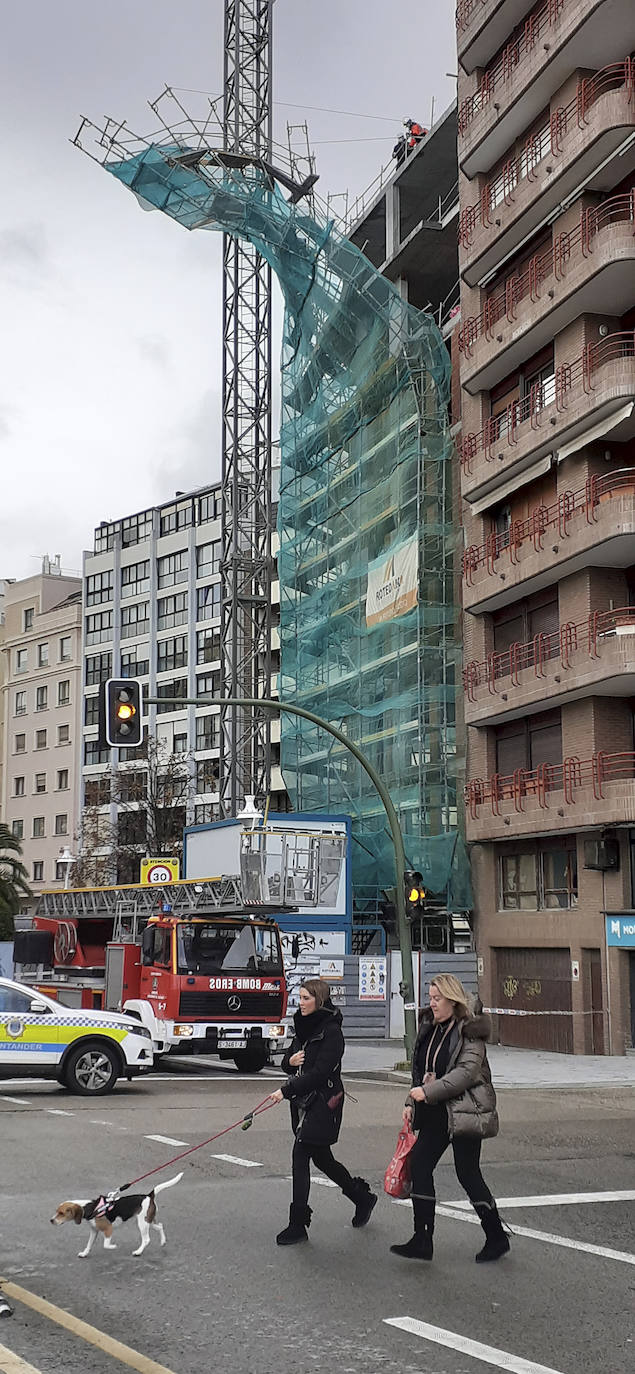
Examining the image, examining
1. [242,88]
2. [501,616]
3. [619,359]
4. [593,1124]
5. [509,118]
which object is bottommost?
[593,1124]

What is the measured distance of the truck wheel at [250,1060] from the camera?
77.0ft

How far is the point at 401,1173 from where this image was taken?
335 inches

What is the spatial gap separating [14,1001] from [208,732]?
55.4 m

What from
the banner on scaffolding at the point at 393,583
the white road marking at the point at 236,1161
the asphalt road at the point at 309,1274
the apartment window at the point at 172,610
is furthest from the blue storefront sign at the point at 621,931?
the apartment window at the point at 172,610

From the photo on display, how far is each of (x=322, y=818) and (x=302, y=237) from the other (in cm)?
1614

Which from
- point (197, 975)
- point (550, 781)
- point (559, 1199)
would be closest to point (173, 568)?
point (550, 781)

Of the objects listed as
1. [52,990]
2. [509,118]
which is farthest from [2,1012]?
[509,118]

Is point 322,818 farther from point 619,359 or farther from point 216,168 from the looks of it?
point 216,168

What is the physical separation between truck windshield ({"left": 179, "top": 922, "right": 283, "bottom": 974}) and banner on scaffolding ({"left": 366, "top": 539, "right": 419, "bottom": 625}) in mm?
14325

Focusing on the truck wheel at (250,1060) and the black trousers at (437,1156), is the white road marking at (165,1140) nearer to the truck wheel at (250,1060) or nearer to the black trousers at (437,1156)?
the black trousers at (437,1156)

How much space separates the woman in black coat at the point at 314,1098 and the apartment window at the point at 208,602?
2577 inches

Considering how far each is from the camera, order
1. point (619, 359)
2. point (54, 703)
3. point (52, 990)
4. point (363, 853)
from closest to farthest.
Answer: point (52, 990) → point (619, 359) → point (363, 853) → point (54, 703)

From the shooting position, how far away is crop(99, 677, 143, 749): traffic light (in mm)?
20844

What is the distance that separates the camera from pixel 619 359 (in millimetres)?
28438
